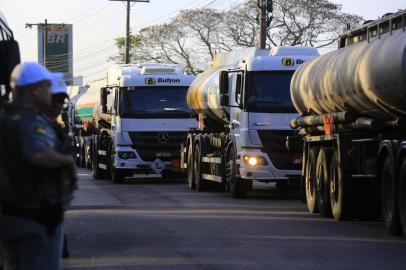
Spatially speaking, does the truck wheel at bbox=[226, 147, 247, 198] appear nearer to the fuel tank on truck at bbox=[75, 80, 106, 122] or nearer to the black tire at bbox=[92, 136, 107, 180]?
the black tire at bbox=[92, 136, 107, 180]

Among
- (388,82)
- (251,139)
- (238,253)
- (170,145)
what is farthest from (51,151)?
(170,145)

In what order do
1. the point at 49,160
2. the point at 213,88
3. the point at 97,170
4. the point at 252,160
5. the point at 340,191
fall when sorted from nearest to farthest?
the point at 49,160 < the point at 340,191 < the point at 252,160 < the point at 213,88 < the point at 97,170

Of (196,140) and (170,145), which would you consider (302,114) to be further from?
(170,145)

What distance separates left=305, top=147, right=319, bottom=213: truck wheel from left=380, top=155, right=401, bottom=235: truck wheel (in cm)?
361

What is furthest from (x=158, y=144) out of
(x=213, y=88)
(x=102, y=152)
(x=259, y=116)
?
(x=259, y=116)

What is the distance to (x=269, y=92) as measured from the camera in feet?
73.4

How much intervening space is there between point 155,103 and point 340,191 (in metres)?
13.6

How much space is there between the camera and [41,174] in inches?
235

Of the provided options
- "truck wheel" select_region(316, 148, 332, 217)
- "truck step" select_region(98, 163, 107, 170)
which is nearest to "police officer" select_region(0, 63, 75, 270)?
"truck wheel" select_region(316, 148, 332, 217)

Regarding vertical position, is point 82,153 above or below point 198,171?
below

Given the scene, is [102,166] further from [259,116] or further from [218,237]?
[218,237]

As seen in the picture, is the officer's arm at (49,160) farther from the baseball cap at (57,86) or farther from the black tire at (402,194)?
the black tire at (402,194)

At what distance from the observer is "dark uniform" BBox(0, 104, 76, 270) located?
5.93m

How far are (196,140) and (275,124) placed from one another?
15.6 ft
